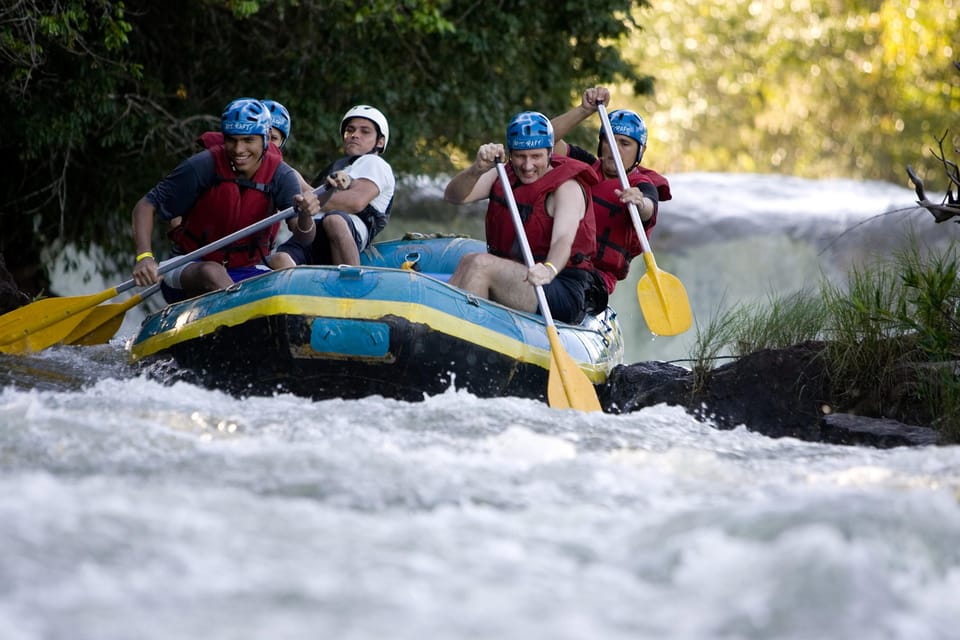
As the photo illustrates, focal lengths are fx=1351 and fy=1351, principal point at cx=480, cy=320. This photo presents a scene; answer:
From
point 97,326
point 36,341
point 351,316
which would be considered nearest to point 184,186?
point 97,326

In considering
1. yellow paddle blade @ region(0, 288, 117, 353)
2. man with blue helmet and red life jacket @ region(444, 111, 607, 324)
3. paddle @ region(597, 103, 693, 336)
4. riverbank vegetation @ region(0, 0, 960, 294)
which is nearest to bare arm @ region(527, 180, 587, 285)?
man with blue helmet and red life jacket @ region(444, 111, 607, 324)

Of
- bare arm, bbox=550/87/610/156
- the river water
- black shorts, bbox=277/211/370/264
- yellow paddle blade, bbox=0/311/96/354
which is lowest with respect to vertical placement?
the river water

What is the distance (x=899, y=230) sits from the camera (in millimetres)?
13070

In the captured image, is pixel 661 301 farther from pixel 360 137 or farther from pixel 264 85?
pixel 264 85

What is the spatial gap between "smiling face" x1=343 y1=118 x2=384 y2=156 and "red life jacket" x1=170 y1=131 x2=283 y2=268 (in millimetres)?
354

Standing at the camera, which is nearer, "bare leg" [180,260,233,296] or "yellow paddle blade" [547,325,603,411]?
"yellow paddle blade" [547,325,603,411]

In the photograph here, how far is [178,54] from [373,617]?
8403 millimetres

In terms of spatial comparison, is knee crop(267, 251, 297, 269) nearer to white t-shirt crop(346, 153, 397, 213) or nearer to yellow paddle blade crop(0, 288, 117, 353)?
white t-shirt crop(346, 153, 397, 213)

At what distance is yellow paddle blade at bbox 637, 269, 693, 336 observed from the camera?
6.95 meters

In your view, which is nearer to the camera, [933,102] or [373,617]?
[373,617]

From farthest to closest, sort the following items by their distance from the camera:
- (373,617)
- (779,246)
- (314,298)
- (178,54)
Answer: (779,246)
(178,54)
(314,298)
(373,617)

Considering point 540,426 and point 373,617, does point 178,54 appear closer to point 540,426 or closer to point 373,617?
point 540,426

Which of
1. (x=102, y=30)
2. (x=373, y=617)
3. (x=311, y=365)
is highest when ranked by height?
(x=102, y=30)

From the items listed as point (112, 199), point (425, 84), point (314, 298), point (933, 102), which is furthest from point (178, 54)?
point (933, 102)
